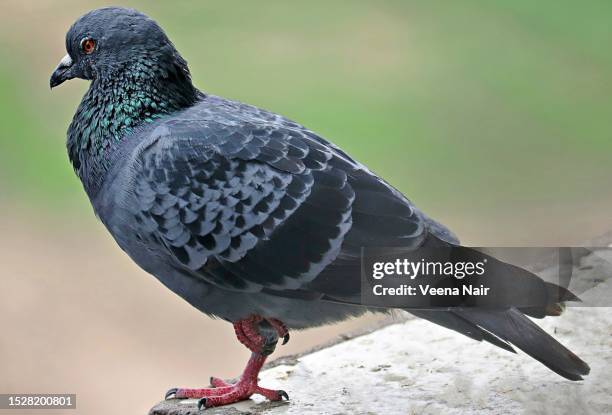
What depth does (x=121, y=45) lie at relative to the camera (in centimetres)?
580

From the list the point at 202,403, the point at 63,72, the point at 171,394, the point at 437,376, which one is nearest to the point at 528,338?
the point at 437,376

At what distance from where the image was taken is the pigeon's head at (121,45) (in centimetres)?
579

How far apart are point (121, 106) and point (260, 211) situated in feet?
3.33

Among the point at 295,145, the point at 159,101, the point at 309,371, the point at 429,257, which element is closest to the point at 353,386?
the point at 309,371

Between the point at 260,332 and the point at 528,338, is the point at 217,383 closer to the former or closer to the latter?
the point at 260,332

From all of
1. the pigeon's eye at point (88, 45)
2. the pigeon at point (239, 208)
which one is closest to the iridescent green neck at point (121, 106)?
the pigeon at point (239, 208)

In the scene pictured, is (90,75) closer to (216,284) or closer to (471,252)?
(216,284)

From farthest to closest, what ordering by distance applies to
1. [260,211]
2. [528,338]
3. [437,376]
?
[437,376] → [260,211] → [528,338]

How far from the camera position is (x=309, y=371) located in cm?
647

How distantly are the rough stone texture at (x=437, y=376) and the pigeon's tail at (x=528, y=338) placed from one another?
665 mm

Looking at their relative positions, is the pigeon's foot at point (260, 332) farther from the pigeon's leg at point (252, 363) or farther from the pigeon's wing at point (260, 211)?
the pigeon's wing at point (260, 211)

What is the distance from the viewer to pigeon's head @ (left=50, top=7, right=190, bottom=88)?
5785mm

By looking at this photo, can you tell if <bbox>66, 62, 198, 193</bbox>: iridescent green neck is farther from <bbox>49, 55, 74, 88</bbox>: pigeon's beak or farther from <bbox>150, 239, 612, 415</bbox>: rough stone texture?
<bbox>150, 239, 612, 415</bbox>: rough stone texture

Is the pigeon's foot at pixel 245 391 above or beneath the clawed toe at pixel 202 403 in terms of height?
above
